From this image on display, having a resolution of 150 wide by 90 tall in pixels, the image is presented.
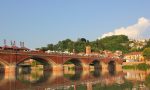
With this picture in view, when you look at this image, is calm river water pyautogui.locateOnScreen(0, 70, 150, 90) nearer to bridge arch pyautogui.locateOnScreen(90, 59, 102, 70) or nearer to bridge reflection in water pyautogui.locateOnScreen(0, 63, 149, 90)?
bridge reflection in water pyautogui.locateOnScreen(0, 63, 149, 90)

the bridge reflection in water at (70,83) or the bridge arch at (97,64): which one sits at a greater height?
the bridge arch at (97,64)

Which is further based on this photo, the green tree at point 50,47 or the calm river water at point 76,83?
the green tree at point 50,47

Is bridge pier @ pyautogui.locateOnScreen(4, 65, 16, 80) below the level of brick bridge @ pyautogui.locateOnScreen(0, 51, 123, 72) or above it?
below

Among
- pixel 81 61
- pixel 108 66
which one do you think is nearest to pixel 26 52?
pixel 81 61

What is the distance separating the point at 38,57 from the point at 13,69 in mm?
10945

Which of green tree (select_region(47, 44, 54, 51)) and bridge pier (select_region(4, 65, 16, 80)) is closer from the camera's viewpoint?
bridge pier (select_region(4, 65, 16, 80))

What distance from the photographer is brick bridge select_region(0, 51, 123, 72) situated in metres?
60.4

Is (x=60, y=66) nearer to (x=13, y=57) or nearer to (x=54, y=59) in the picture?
(x=54, y=59)

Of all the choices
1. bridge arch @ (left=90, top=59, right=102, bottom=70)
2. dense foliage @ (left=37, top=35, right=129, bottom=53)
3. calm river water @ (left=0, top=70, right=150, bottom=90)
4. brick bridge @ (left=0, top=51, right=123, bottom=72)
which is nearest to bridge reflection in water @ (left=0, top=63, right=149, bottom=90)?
calm river water @ (left=0, top=70, right=150, bottom=90)

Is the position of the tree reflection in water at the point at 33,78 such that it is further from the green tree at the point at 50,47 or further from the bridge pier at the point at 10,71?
the green tree at the point at 50,47

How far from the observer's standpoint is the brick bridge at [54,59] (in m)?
60.4

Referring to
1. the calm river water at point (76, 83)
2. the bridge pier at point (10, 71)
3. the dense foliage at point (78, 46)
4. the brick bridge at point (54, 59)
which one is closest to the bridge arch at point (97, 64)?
the brick bridge at point (54, 59)

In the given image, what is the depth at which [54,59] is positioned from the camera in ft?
249

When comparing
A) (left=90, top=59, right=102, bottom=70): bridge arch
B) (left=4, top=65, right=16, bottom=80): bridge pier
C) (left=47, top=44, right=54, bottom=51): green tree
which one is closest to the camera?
(left=4, top=65, right=16, bottom=80): bridge pier
